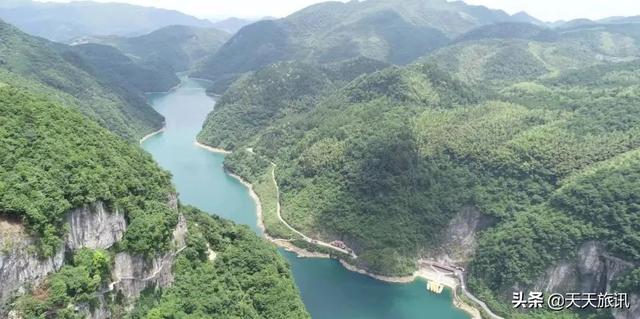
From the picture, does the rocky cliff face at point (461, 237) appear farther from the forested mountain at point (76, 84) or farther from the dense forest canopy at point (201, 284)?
the forested mountain at point (76, 84)

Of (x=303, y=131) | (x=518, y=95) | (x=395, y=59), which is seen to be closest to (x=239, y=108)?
(x=303, y=131)

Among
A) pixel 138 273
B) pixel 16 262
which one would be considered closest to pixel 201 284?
pixel 138 273

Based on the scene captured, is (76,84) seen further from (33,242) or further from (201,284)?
(33,242)

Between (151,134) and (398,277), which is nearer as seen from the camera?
(398,277)

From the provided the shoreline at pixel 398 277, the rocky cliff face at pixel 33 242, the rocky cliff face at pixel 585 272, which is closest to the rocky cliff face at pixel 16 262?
the rocky cliff face at pixel 33 242

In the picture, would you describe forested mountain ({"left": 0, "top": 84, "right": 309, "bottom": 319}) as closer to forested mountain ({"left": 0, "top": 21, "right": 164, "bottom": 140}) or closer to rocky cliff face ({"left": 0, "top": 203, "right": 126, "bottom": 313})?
rocky cliff face ({"left": 0, "top": 203, "right": 126, "bottom": 313})

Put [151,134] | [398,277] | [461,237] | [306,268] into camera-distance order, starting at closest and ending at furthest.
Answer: [398,277] → [306,268] → [461,237] → [151,134]

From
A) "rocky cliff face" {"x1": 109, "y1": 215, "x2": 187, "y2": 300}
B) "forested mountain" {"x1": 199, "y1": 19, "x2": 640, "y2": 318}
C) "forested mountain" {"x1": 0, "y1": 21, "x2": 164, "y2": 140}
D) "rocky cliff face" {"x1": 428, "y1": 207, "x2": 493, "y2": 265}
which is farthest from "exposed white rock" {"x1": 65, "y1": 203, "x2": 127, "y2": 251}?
"forested mountain" {"x1": 0, "y1": 21, "x2": 164, "y2": 140}
